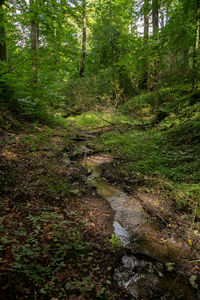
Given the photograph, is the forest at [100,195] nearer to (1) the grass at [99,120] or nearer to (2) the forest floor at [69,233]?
(2) the forest floor at [69,233]

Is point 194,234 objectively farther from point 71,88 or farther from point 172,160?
point 71,88

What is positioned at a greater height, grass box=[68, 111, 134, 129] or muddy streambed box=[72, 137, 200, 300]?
grass box=[68, 111, 134, 129]

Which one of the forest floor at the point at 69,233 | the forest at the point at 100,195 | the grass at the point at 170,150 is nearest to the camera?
the forest floor at the point at 69,233

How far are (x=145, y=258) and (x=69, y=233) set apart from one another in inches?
43.5

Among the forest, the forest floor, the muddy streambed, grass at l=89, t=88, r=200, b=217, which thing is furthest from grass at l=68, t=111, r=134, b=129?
the muddy streambed

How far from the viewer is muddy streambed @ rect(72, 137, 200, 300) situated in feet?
6.20

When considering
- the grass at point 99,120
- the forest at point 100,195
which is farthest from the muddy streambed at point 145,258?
the grass at point 99,120

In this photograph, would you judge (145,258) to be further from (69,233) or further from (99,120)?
(99,120)

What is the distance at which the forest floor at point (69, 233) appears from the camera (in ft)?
5.24

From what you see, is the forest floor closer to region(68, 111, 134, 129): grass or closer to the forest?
the forest

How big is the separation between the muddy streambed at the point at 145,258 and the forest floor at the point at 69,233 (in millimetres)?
19

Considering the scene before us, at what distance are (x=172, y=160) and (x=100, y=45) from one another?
13.6 m

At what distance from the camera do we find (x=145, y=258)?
231cm

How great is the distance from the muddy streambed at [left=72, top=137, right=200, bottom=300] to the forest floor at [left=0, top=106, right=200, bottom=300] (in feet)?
0.06
